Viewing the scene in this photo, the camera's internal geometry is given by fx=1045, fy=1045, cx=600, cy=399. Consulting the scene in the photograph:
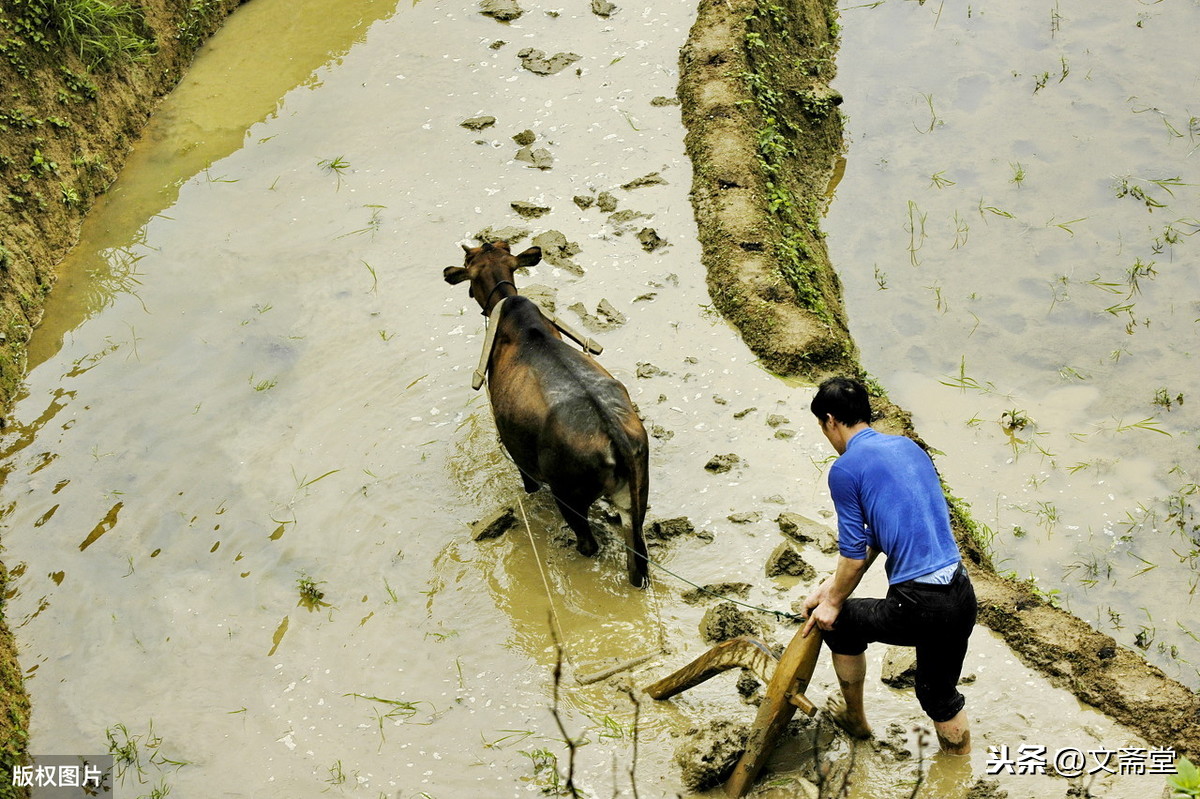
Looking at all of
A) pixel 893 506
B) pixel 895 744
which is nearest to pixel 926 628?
pixel 893 506

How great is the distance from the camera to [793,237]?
9.03 meters

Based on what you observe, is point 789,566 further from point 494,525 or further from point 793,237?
point 793,237

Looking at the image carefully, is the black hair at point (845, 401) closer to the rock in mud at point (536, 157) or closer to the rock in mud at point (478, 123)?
the rock in mud at point (536, 157)

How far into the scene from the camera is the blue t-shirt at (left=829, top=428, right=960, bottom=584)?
452 centimetres

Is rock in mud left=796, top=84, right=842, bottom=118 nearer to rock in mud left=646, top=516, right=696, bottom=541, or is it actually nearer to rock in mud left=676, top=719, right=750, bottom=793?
rock in mud left=646, top=516, right=696, bottom=541

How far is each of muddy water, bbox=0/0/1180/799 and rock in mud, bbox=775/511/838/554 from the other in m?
0.13

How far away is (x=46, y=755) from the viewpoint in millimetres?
6043

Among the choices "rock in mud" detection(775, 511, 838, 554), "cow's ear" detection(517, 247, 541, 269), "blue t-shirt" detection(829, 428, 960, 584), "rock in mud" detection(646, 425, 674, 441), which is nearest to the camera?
"blue t-shirt" detection(829, 428, 960, 584)

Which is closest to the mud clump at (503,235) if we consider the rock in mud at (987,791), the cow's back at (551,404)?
the cow's back at (551,404)

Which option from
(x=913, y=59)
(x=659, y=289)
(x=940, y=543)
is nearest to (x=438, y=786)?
(x=940, y=543)

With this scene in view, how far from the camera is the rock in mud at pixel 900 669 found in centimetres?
554

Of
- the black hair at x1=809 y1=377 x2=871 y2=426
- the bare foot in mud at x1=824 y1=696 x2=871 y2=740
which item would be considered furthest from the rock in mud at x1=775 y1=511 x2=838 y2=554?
the black hair at x1=809 y1=377 x2=871 y2=426

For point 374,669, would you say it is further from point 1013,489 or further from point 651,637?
point 1013,489

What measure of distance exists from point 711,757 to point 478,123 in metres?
7.41
